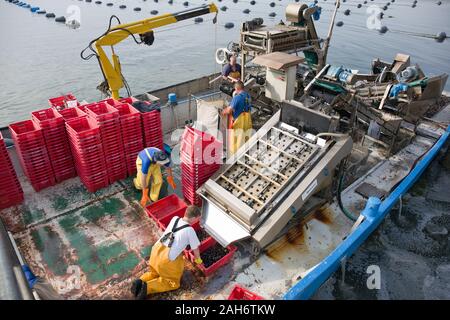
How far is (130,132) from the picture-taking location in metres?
6.56

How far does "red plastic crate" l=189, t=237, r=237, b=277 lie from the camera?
462 centimetres

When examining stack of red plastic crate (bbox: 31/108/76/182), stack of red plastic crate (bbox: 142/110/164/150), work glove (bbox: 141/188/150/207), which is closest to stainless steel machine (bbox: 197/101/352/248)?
work glove (bbox: 141/188/150/207)

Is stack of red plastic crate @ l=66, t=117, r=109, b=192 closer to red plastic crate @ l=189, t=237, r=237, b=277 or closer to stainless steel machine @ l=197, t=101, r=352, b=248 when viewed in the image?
stainless steel machine @ l=197, t=101, r=352, b=248

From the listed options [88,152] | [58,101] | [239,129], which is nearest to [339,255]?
[239,129]

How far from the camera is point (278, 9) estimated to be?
39531 millimetres

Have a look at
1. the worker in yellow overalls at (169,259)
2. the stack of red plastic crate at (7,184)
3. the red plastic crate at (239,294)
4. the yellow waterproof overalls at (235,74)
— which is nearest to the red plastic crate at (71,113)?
the stack of red plastic crate at (7,184)

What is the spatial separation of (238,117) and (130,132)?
2.36 m

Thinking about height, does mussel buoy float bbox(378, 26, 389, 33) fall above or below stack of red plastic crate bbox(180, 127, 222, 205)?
below

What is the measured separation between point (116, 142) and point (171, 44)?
880 inches

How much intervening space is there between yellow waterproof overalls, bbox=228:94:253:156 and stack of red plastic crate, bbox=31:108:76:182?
3506 mm

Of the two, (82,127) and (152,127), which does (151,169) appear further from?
(82,127)

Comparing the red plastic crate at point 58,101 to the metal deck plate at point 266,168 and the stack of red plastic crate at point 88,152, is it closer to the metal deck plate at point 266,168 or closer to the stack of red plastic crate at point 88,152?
the stack of red plastic crate at point 88,152

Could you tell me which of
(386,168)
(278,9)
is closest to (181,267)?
(386,168)

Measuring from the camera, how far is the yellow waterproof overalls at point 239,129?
22.6 feet
